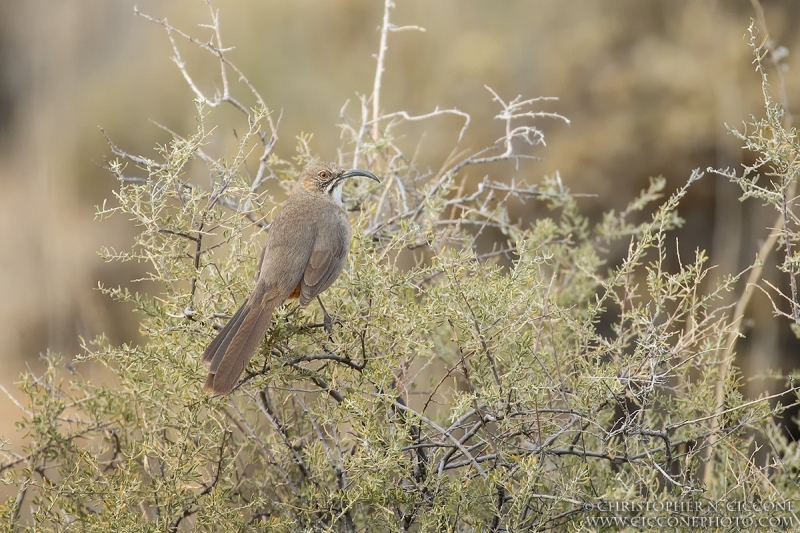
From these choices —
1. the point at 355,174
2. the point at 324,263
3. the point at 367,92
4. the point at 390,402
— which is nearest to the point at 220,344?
the point at 390,402

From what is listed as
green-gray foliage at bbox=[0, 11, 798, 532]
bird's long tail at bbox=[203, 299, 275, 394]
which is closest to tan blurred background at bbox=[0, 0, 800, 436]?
green-gray foliage at bbox=[0, 11, 798, 532]

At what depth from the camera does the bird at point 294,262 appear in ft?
8.32

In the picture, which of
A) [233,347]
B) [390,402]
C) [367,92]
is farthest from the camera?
[367,92]

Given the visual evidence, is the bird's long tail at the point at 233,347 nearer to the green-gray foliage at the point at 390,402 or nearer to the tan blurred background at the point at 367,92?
the green-gray foliage at the point at 390,402

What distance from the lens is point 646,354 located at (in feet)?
8.59

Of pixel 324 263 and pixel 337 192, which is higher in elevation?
pixel 337 192

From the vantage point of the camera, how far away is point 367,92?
7629mm

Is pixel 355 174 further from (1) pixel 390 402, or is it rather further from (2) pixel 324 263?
(1) pixel 390 402

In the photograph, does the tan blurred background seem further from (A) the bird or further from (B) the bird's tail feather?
(B) the bird's tail feather

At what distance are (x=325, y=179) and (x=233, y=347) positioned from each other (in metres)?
1.39

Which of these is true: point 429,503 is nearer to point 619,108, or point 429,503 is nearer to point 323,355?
point 323,355

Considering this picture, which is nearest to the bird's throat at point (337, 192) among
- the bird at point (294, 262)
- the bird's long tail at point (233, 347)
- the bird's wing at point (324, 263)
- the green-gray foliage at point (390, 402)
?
the bird at point (294, 262)

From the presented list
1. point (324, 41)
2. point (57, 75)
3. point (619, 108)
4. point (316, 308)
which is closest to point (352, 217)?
point (316, 308)

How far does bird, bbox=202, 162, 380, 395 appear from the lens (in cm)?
254
